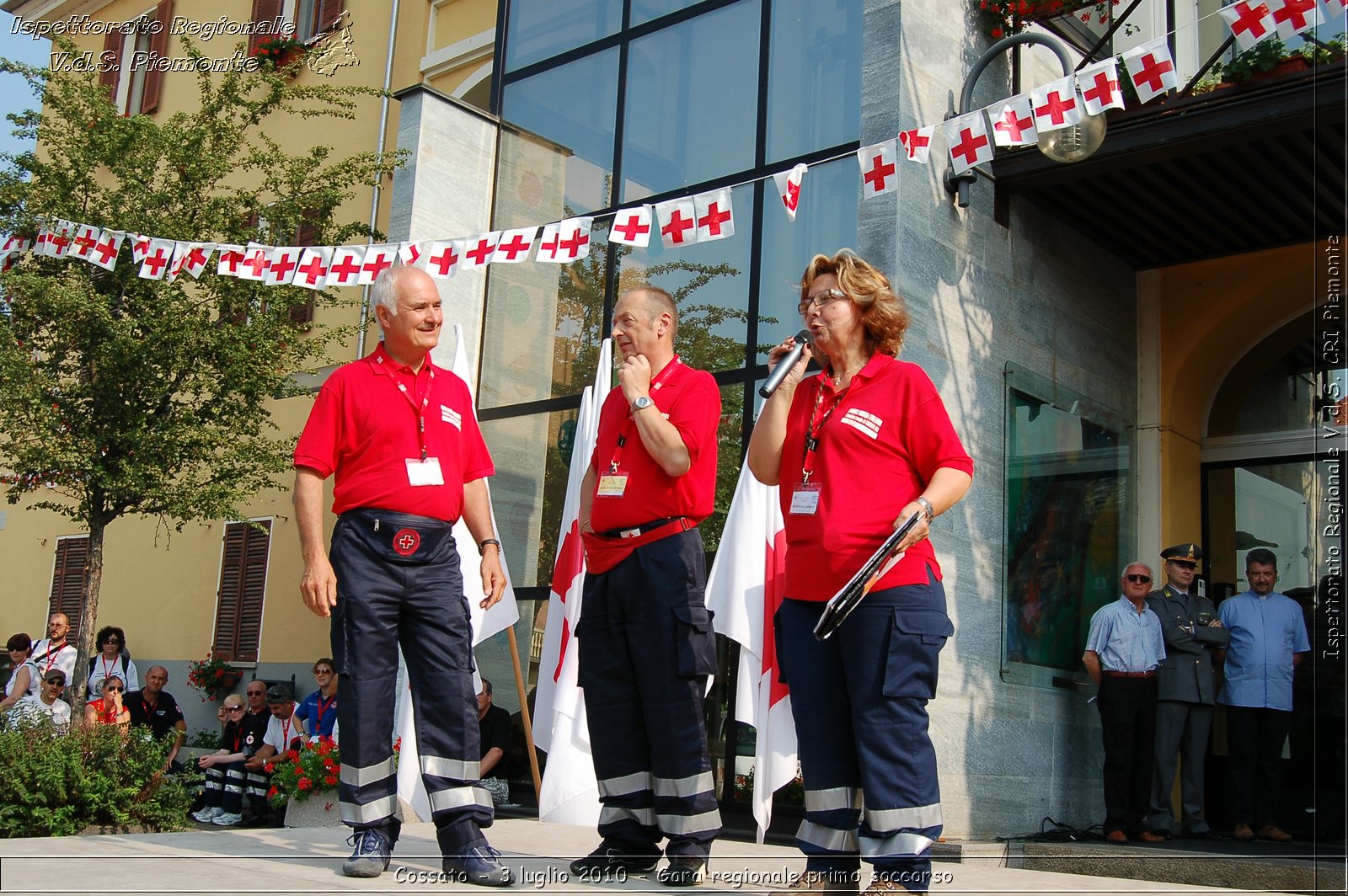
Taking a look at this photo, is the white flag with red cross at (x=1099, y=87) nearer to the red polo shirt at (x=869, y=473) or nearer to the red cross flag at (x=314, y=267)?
the red polo shirt at (x=869, y=473)

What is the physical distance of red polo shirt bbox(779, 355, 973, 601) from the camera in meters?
3.62

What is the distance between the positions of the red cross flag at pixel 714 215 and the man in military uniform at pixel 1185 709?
3.43 m

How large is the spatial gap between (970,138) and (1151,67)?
3.20ft

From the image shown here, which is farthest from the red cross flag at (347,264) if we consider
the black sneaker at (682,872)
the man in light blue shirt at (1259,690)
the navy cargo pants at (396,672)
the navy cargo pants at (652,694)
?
the man in light blue shirt at (1259,690)

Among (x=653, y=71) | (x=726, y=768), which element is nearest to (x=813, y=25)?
(x=653, y=71)

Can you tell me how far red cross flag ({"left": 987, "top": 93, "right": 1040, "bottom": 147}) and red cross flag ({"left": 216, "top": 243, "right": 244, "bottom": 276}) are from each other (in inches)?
209

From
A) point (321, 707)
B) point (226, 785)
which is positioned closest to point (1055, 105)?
point (321, 707)

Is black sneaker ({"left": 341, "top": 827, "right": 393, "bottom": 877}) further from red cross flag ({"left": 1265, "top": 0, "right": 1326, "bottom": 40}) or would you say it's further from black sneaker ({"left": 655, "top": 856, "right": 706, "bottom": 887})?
red cross flag ({"left": 1265, "top": 0, "right": 1326, "bottom": 40})

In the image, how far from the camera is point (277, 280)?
9117 millimetres

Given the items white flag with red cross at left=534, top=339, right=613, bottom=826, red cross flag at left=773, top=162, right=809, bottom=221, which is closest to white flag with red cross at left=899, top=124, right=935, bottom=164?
red cross flag at left=773, top=162, right=809, bottom=221

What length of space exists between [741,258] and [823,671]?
17.0ft

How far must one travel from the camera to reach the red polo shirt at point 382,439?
13.8 ft

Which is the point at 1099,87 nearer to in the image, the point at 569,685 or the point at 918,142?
the point at 918,142

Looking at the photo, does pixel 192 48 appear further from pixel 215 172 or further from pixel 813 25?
pixel 813 25
